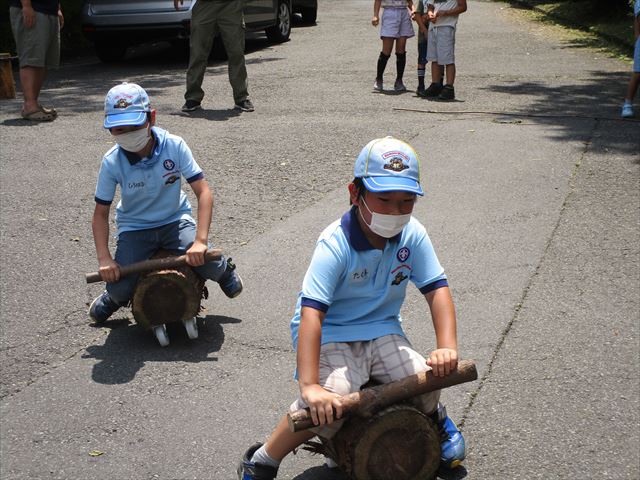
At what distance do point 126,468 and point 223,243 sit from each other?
108 inches

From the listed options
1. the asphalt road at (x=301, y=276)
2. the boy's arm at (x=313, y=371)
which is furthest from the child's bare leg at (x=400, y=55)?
the boy's arm at (x=313, y=371)

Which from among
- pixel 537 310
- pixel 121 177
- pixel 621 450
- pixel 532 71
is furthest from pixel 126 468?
pixel 532 71

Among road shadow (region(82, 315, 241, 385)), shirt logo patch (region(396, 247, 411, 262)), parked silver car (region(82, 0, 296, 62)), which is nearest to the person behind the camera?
shirt logo patch (region(396, 247, 411, 262))

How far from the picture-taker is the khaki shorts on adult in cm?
328

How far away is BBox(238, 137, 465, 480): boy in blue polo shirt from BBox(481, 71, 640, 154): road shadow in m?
5.56

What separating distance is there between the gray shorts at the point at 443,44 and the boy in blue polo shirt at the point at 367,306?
7684 mm

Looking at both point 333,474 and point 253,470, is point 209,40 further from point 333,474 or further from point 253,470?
point 253,470

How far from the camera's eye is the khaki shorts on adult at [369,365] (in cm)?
328

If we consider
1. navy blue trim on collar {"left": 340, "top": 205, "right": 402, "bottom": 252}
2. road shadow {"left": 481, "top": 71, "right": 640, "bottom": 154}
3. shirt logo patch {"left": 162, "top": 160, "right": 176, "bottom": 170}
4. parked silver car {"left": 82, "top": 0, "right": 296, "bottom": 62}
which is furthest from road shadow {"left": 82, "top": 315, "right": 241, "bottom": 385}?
parked silver car {"left": 82, "top": 0, "right": 296, "bottom": 62}

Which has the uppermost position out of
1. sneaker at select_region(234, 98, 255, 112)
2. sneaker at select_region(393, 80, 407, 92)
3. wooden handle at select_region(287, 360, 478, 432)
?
wooden handle at select_region(287, 360, 478, 432)

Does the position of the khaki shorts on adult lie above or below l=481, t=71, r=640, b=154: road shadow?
above

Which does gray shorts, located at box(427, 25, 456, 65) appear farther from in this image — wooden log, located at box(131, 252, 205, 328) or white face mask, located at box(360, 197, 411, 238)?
white face mask, located at box(360, 197, 411, 238)

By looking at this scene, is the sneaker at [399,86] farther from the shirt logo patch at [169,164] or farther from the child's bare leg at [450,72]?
the shirt logo patch at [169,164]

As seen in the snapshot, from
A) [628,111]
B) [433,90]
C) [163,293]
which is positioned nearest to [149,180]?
[163,293]
